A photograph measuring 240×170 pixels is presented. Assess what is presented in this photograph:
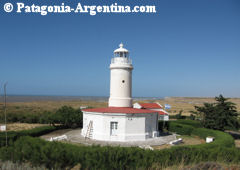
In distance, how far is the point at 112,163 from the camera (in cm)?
945

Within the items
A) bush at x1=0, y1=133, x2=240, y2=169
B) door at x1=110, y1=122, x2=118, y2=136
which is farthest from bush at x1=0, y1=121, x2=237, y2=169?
door at x1=110, y1=122, x2=118, y2=136

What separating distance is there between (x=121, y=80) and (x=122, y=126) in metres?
6.11

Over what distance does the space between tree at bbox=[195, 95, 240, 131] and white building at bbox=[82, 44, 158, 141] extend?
6.66m

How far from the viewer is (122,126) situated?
19531mm

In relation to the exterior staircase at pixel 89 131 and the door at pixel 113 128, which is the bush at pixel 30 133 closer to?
the exterior staircase at pixel 89 131

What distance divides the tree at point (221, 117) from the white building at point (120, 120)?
6.66 m

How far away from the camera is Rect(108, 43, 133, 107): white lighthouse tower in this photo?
76.7 feet

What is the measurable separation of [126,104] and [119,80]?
298 cm

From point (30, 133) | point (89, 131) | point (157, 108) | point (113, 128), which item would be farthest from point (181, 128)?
point (30, 133)

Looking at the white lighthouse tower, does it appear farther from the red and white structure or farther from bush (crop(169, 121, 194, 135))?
bush (crop(169, 121, 194, 135))

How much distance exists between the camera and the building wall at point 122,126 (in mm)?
19531

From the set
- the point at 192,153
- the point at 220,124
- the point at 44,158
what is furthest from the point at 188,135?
the point at 44,158

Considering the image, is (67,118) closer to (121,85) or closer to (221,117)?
(121,85)

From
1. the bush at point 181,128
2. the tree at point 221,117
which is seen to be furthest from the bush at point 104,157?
the bush at point 181,128
